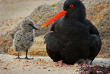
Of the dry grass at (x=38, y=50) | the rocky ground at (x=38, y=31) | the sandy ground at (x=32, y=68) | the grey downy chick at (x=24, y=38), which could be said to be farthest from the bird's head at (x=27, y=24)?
the dry grass at (x=38, y=50)

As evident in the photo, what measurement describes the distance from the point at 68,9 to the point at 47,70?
5.55 ft

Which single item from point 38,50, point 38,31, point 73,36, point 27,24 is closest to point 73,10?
point 73,36

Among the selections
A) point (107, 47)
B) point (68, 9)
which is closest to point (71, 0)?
point (68, 9)

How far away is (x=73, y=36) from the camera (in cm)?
688

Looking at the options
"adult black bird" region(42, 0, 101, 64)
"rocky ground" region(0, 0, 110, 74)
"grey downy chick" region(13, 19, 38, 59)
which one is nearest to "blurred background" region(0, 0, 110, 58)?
"rocky ground" region(0, 0, 110, 74)

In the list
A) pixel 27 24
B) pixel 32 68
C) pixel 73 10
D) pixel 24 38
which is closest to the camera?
pixel 32 68

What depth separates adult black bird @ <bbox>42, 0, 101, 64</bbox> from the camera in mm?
6883

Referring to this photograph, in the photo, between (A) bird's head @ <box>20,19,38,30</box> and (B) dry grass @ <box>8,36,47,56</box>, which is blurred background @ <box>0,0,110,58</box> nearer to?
(B) dry grass @ <box>8,36,47,56</box>

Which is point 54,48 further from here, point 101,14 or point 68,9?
point 101,14

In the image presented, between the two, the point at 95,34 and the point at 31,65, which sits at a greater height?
the point at 95,34

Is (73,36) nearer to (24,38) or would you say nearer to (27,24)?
(24,38)

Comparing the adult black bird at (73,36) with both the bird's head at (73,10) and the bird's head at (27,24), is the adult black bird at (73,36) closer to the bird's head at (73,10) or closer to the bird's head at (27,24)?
the bird's head at (73,10)

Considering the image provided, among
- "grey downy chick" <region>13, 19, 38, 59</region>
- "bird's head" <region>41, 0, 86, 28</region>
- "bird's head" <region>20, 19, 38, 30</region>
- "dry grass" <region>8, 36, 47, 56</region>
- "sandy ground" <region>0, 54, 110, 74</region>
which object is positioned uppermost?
"bird's head" <region>41, 0, 86, 28</region>

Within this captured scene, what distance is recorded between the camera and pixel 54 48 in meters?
7.23
